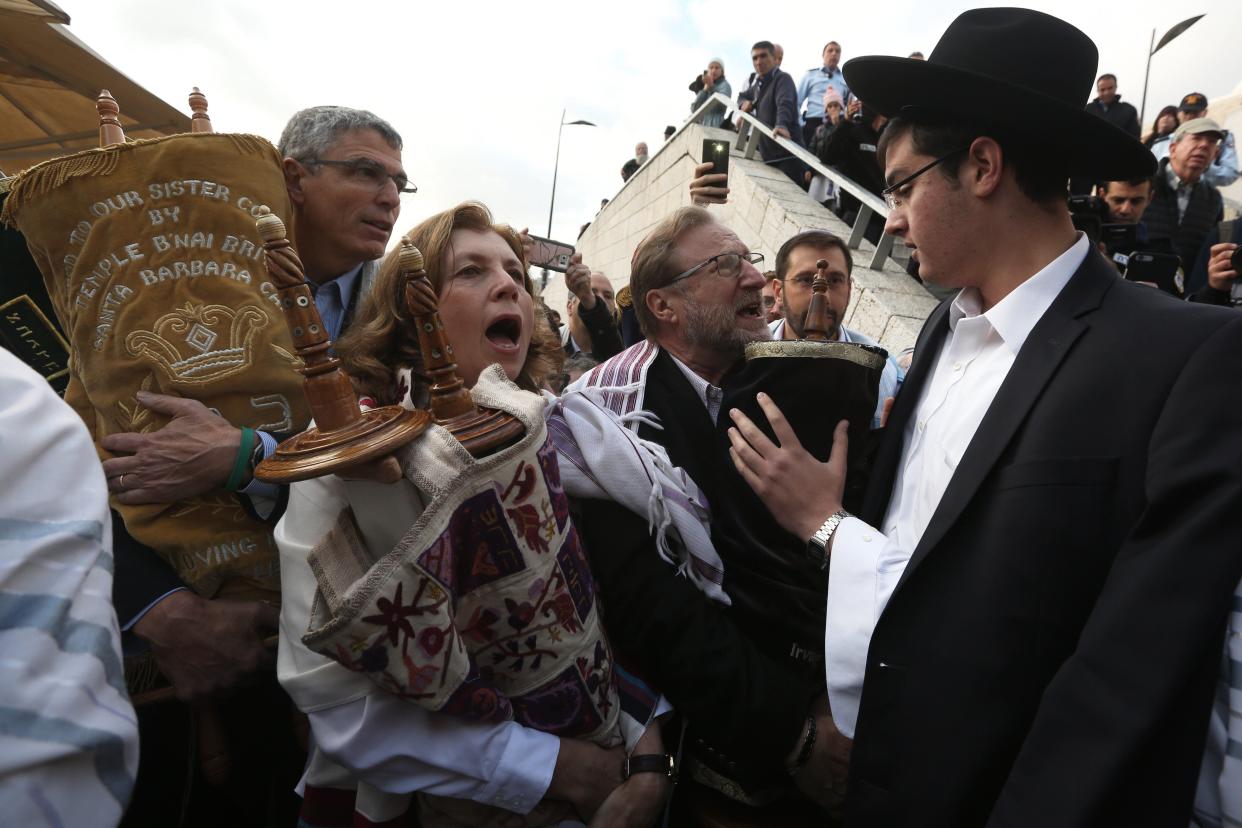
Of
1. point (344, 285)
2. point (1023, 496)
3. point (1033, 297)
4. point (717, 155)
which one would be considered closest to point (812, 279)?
point (717, 155)

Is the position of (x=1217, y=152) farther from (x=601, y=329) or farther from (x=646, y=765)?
(x=646, y=765)

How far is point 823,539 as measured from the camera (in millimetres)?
1600

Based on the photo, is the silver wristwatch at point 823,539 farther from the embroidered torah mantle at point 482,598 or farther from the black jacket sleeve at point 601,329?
the black jacket sleeve at point 601,329

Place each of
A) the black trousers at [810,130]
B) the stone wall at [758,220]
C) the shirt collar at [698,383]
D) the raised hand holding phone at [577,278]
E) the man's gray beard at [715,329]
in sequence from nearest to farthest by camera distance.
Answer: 1. the shirt collar at [698,383]
2. the man's gray beard at [715,329]
3. the raised hand holding phone at [577,278]
4. the stone wall at [758,220]
5. the black trousers at [810,130]

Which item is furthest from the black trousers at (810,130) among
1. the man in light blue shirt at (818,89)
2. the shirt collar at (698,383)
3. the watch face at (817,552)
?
the watch face at (817,552)

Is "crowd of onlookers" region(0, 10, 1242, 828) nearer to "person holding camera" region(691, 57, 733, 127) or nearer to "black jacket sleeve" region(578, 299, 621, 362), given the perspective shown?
"black jacket sleeve" region(578, 299, 621, 362)

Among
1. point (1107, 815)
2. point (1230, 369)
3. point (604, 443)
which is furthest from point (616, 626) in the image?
point (1230, 369)

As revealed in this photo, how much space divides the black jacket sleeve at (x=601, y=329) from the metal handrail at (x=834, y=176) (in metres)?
1.84

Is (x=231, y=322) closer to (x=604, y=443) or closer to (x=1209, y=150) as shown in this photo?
(x=604, y=443)

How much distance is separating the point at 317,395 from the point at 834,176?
6.37m

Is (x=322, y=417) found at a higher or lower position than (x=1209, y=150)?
lower

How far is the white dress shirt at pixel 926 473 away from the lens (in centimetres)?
144

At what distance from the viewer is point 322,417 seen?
1.02 m

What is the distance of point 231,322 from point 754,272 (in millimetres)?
1748
